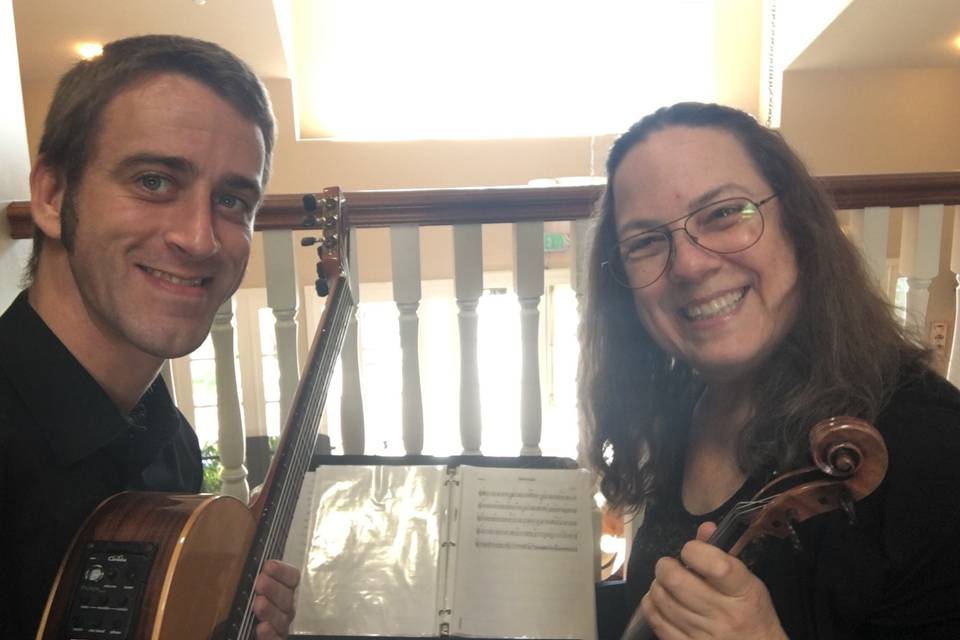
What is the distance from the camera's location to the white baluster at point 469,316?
5.10ft

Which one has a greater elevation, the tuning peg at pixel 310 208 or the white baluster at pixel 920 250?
the tuning peg at pixel 310 208

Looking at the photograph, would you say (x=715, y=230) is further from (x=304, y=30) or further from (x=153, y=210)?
(x=304, y=30)

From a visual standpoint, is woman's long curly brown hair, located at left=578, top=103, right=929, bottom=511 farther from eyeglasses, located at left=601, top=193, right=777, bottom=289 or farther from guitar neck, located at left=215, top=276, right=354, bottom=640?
A: guitar neck, located at left=215, top=276, right=354, bottom=640

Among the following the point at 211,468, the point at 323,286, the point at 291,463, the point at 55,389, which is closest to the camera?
the point at 55,389

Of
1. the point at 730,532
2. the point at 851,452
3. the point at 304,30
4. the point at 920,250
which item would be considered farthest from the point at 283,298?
the point at 304,30

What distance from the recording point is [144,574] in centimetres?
81

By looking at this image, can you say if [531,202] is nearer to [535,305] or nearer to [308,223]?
[535,305]

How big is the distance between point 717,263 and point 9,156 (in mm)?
1353

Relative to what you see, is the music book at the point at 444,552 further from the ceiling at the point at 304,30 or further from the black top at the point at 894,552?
the ceiling at the point at 304,30

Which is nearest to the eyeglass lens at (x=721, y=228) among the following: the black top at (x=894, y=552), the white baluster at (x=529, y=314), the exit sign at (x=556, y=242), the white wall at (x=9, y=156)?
the black top at (x=894, y=552)

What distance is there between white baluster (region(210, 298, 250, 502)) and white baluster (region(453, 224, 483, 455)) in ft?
1.69

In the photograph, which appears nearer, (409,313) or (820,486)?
(820,486)

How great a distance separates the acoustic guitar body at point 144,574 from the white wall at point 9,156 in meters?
0.73

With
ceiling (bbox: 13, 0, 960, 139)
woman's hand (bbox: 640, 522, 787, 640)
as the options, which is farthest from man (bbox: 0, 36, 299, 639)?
ceiling (bbox: 13, 0, 960, 139)
